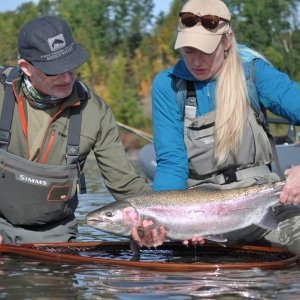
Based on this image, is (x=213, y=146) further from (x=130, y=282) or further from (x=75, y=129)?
(x=130, y=282)

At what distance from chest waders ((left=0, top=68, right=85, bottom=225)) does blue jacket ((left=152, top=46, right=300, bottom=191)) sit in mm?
511

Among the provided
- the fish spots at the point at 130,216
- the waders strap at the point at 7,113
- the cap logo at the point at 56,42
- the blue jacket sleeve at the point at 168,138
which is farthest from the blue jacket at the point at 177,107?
the waders strap at the point at 7,113

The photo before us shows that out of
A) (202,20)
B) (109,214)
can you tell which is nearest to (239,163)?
(202,20)

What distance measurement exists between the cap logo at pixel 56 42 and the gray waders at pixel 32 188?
0.38 m

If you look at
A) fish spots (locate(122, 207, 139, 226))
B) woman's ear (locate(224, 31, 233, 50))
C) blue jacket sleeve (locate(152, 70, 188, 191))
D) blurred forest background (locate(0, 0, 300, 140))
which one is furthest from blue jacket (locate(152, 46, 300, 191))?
blurred forest background (locate(0, 0, 300, 140))

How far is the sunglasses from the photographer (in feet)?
17.2

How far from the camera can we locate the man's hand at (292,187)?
4727mm

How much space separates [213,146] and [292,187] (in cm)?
74

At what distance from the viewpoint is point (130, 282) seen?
4547 mm

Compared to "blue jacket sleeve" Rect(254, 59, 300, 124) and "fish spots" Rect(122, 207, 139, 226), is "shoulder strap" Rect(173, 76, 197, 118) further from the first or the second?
"fish spots" Rect(122, 207, 139, 226)

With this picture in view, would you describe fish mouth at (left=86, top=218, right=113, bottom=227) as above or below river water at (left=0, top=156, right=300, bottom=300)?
above

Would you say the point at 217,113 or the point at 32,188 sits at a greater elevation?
the point at 217,113

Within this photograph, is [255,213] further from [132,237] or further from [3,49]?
[3,49]

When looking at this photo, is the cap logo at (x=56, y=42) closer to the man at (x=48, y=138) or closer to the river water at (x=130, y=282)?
the man at (x=48, y=138)
